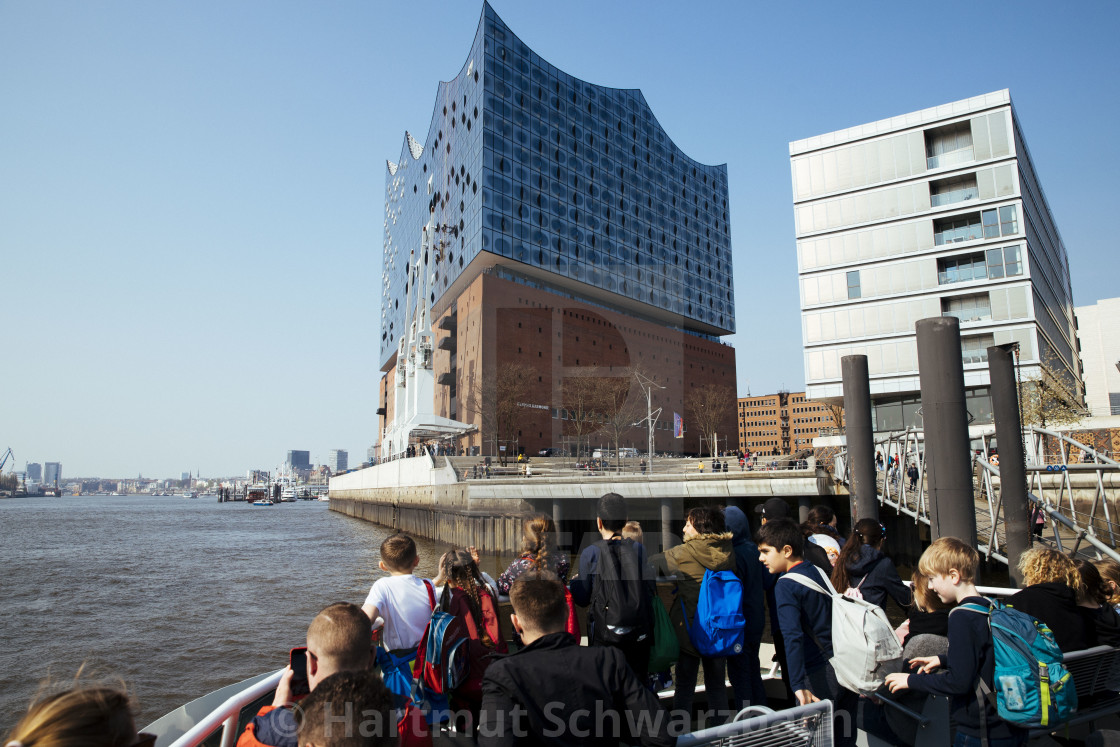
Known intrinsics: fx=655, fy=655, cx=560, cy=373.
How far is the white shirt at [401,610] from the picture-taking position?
12.1 feet

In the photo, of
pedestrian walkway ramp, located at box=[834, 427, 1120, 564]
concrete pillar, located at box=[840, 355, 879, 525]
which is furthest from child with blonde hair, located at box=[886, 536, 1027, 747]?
concrete pillar, located at box=[840, 355, 879, 525]

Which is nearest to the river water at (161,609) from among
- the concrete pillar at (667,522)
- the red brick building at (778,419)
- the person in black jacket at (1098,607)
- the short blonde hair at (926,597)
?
the short blonde hair at (926,597)

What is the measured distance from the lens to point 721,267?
290 ft

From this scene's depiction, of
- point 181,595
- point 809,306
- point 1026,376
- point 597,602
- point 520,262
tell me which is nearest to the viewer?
point 597,602

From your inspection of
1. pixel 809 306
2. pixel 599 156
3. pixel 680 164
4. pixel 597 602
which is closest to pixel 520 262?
pixel 599 156

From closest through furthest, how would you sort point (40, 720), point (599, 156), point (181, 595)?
1. point (40, 720)
2. point (181, 595)
3. point (599, 156)

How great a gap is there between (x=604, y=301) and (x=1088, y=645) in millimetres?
67856

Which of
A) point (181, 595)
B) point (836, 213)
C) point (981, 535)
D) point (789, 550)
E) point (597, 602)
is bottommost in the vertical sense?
point (181, 595)

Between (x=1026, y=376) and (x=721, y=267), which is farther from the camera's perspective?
(x=721, y=267)

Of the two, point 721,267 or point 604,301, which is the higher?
point 721,267

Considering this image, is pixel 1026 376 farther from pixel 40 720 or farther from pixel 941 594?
pixel 40 720

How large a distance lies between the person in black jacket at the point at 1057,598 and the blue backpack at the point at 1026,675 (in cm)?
64

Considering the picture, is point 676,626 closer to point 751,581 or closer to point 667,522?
point 751,581

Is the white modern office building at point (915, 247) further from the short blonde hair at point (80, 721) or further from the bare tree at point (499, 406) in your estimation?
the short blonde hair at point (80, 721)
